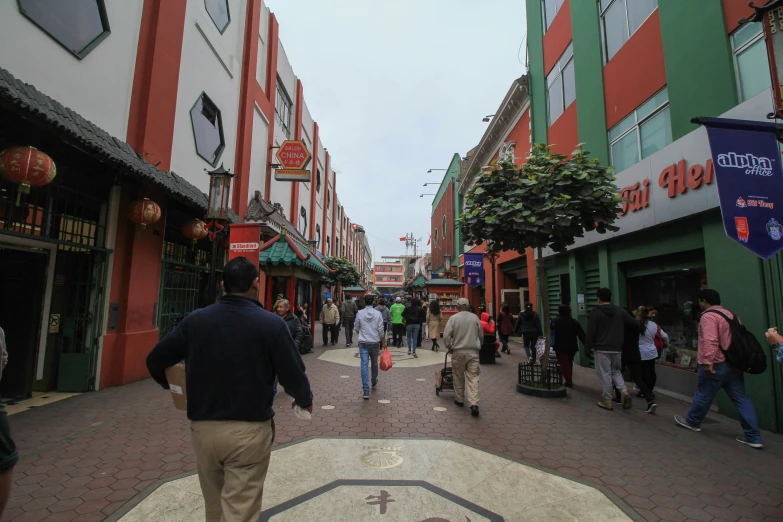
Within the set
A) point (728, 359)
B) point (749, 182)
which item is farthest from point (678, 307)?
point (749, 182)

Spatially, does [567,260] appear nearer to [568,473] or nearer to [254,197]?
[568,473]

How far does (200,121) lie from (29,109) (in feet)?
20.1

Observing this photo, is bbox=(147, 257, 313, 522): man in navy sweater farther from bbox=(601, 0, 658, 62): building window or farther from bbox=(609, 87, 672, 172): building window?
bbox=(601, 0, 658, 62): building window

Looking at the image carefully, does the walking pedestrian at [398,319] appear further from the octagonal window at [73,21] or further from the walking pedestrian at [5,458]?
the walking pedestrian at [5,458]

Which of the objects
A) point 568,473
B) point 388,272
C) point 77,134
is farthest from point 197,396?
point 388,272

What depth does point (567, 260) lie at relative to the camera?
11.2 metres

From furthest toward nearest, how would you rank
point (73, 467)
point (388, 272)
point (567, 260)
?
point (388, 272)
point (567, 260)
point (73, 467)

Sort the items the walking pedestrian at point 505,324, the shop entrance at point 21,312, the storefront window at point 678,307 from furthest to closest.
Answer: the walking pedestrian at point 505,324, the storefront window at point 678,307, the shop entrance at point 21,312

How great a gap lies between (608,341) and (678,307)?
106 inches

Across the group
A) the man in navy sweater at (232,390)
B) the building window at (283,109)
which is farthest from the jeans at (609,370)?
the building window at (283,109)

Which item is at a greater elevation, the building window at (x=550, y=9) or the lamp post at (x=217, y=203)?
the building window at (x=550, y=9)

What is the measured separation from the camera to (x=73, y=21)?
5.82 metres

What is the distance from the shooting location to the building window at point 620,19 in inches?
315

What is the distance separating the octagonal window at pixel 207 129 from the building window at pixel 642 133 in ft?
34.5
